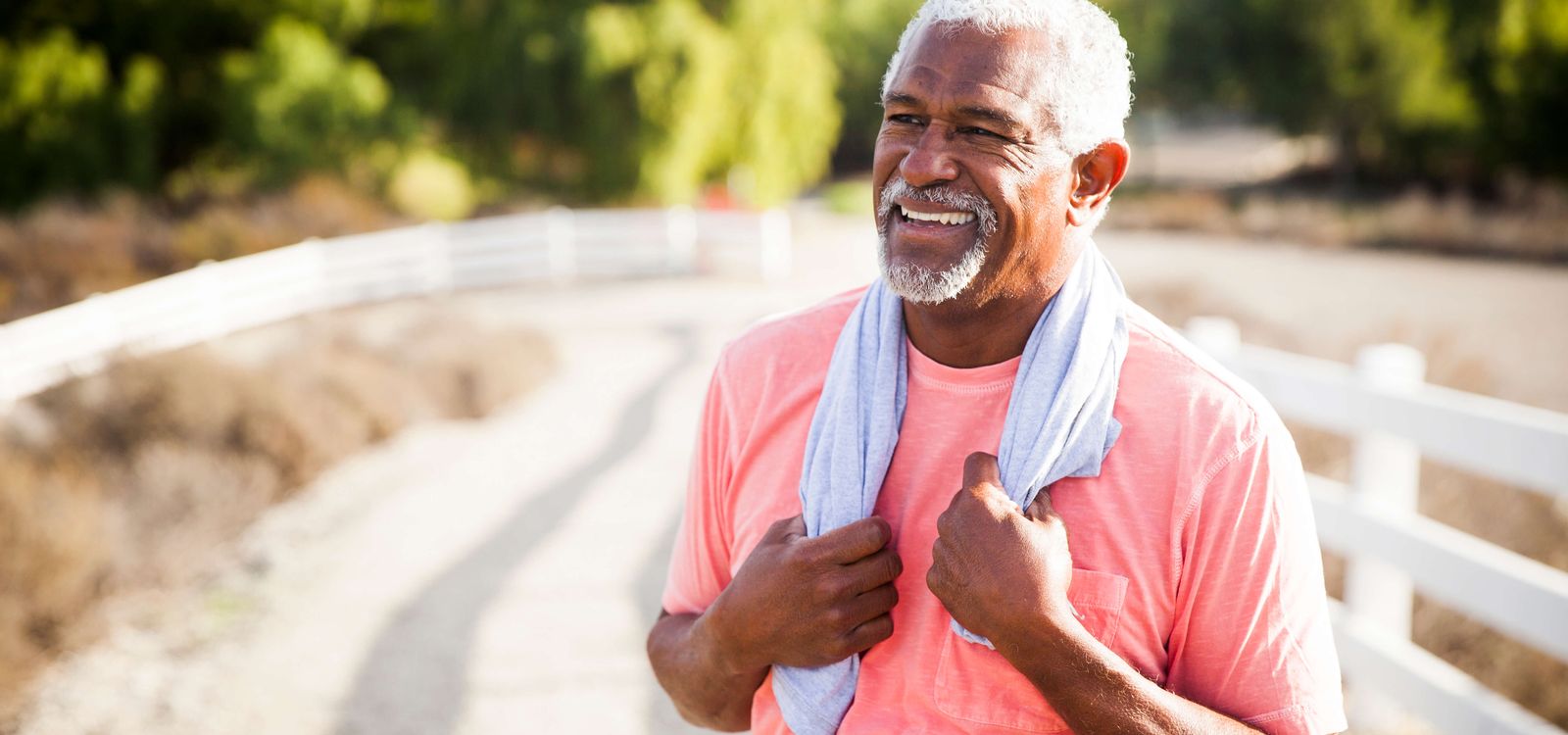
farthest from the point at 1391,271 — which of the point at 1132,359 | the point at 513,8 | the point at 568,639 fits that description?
the point at 1132,359

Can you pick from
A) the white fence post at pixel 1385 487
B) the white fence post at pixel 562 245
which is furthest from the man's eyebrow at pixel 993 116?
the white fence post at pixel 562 245

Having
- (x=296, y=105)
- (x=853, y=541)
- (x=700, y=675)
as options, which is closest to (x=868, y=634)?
(x=853, y=541)

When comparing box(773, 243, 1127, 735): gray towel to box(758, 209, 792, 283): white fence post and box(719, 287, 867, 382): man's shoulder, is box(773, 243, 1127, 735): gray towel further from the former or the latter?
box(758, 209, 792, 283): white fence post

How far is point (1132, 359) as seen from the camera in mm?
1741

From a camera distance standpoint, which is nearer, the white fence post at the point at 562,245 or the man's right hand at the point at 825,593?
the man's right hand at the point at 825,593

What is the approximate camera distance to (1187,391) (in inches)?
65.2

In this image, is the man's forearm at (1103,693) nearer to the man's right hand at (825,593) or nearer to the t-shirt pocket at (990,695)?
the t-shirt pocket at (990,695)

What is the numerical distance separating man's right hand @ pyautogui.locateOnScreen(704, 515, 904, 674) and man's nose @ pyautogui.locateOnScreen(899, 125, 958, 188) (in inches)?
20.1

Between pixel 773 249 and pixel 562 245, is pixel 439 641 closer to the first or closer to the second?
pixel 773 249

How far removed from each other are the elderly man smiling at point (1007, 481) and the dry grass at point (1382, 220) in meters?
20.4

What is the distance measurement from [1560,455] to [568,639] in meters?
3.65

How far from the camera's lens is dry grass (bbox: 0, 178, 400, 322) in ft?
50.3

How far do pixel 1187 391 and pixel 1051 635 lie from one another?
16.0 inches

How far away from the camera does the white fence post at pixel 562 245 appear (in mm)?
18953
